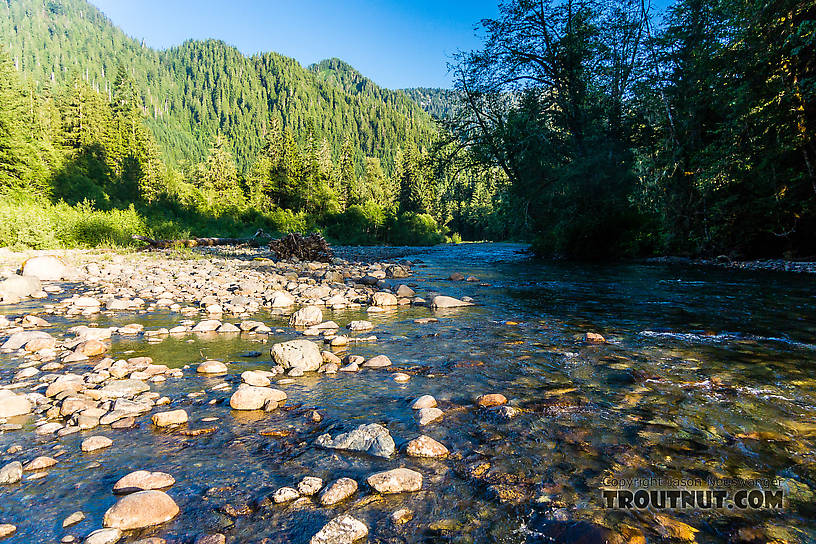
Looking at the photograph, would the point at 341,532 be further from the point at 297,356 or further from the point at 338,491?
the point at 297,356

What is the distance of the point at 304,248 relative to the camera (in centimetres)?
1686

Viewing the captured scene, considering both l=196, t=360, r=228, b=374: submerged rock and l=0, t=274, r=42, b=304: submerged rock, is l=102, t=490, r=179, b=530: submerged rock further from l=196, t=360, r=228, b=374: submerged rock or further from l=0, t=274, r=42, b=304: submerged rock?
l=0, t=274, r=42, b=304: submerged rock

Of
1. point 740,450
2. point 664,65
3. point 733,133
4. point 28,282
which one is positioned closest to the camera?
point 740,450

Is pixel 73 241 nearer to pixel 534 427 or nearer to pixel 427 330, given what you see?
pixel 427 330

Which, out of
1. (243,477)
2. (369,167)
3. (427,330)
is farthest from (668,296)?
(369,167)

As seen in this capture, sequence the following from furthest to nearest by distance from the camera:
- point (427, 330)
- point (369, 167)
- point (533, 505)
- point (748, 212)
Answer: point (369, 167)
point (748, 212)
point (427, 330)
point (533, 505)

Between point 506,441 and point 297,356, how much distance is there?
230 cm

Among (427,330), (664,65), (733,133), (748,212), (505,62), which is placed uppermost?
(505,62)

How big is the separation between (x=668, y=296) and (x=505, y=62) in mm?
14563

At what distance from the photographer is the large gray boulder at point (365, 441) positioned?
97.9 inches

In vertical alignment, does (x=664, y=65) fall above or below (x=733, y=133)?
above

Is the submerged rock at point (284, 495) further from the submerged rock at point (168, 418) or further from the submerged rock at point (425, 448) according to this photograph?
the submerged rock at point (168, 418)

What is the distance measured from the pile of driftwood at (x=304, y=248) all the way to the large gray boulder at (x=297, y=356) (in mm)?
12442

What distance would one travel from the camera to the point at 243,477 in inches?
86.7
